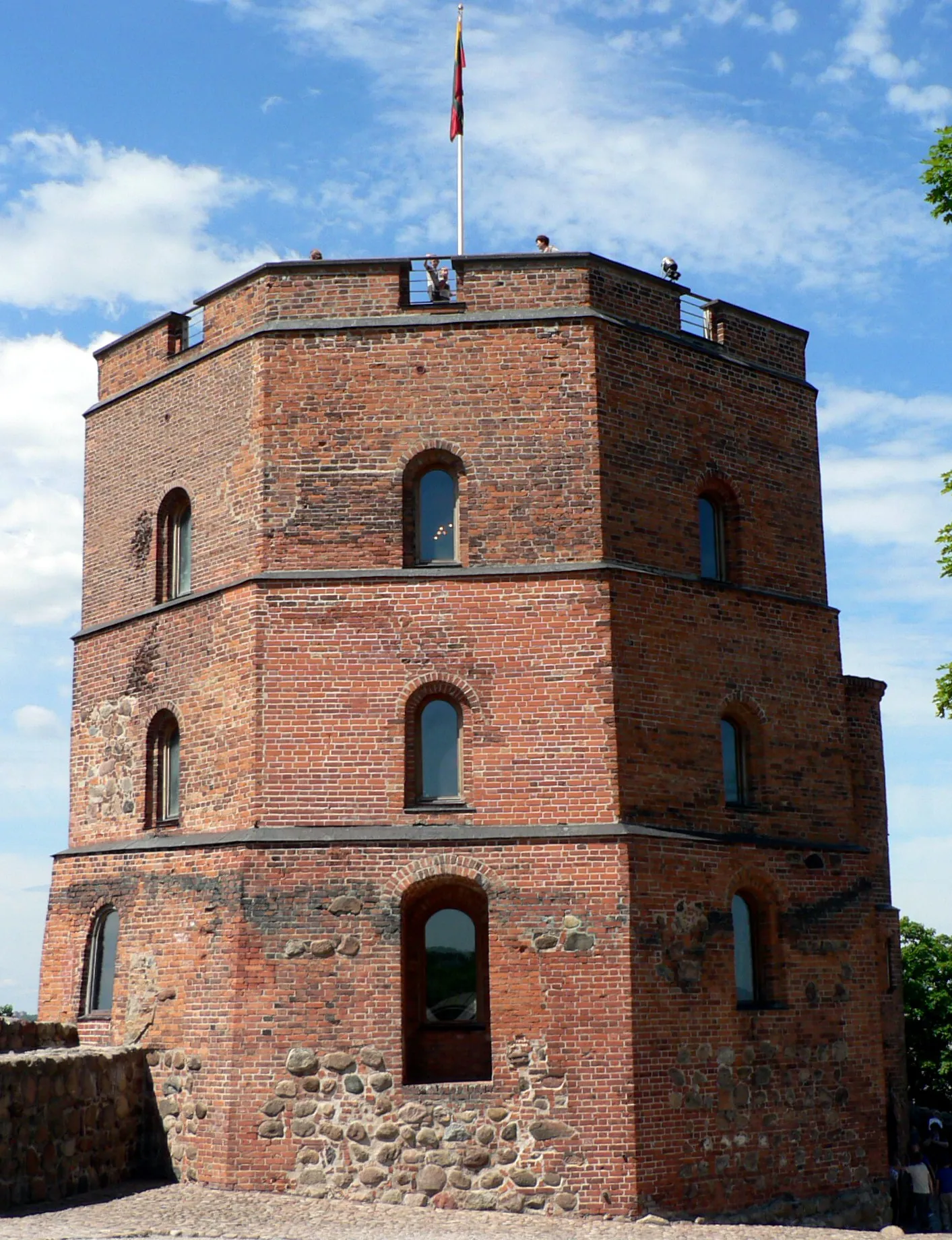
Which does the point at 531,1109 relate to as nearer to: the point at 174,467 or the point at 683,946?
the point at 683,946

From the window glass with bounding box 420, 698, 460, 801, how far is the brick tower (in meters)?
0.04

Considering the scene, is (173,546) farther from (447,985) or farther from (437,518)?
(447,985)

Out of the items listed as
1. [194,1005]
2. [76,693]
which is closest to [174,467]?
[76,693]

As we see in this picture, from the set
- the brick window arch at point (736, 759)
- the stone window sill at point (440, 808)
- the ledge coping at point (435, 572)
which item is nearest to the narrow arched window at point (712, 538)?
the ledge coping at point (435, 572)

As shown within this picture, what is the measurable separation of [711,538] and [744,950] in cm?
481

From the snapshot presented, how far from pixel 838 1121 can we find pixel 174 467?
35.4 feet

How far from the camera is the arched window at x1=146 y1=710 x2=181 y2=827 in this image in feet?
54.6

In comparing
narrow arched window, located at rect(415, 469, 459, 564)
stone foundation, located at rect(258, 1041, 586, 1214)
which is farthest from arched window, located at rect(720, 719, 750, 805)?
stone foundation, located at rect(258, 1041, 586, 1214)

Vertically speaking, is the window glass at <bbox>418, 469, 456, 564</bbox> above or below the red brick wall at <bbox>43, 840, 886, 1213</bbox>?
above

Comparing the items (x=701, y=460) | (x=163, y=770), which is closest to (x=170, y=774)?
(x=163, y=770)

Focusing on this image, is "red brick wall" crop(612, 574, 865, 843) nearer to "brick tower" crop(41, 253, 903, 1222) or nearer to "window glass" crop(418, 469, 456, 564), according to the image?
"brick tower" crop(41, 253, 903, 1222)

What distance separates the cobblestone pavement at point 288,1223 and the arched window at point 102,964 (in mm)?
2636

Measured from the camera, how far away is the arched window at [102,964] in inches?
654

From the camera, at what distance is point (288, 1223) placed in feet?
42.8
